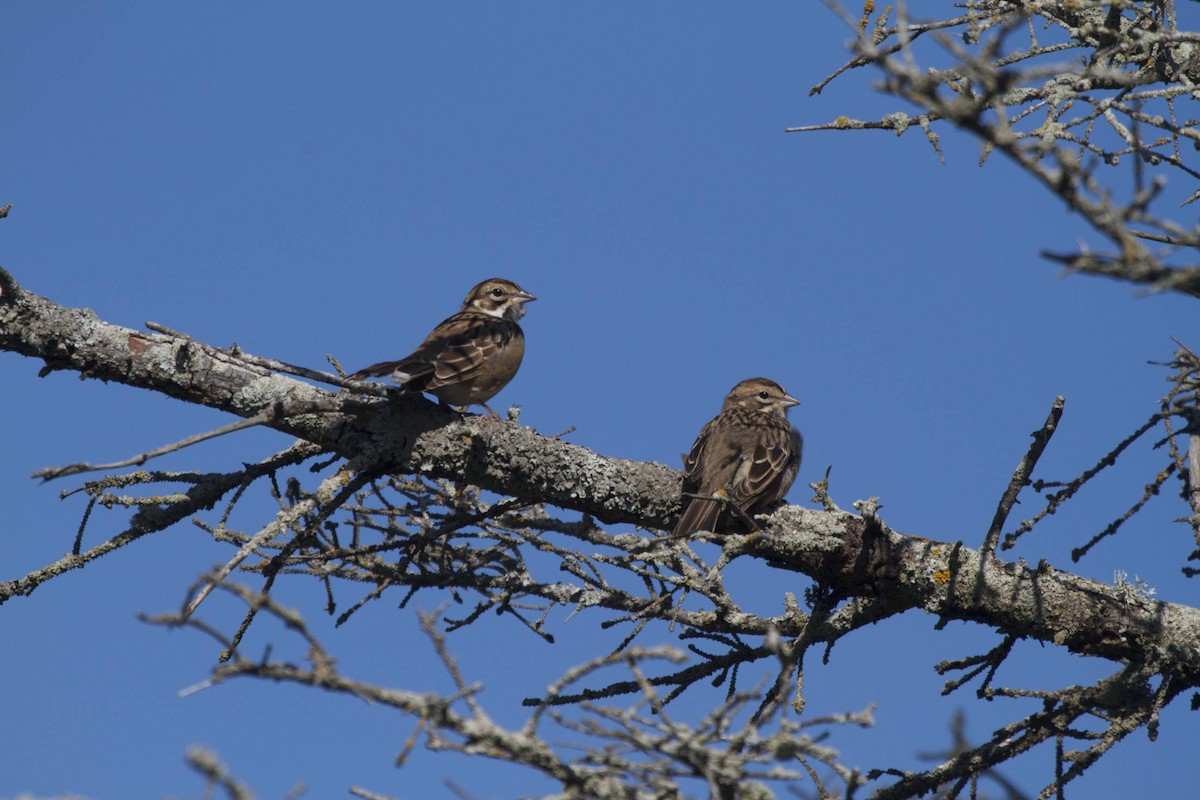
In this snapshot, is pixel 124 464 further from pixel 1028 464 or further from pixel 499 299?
pixel 499 299

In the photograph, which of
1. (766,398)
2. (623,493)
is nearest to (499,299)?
(766,398)

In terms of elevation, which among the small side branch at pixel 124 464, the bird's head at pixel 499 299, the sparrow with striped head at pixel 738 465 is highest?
the bird's head at pixel 499 299

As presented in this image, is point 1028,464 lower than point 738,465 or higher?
lower

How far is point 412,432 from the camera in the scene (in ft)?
16.5

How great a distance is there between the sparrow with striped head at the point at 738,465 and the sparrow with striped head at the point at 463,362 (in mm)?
1057

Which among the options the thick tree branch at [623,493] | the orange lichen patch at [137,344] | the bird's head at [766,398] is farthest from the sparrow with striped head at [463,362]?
the bird's head at [766,398]

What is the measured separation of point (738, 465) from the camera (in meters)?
6.38

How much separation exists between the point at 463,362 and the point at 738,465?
1.60 meters

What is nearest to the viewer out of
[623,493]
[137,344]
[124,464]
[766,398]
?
[124,464]

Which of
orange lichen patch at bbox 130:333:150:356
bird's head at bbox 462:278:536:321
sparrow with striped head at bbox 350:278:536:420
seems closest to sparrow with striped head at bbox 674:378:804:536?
sparrow with striped head at bbox 350:278:536:420

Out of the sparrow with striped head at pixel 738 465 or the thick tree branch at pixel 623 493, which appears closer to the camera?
the thick tree branch at pixel 623 493

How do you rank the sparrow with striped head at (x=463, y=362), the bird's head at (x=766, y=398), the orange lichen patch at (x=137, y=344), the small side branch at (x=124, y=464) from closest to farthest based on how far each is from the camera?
the small side branch at (x=124, y=464)
the orange lichen patch at (x=137, y=344)
the sparrow with striped head at (x=463, y=362)
the bird's head at (x=766, y=398)

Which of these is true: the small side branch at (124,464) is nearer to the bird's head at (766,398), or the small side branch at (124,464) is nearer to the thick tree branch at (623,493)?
the thick tree branch at (623,493)

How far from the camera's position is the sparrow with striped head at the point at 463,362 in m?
5.42
